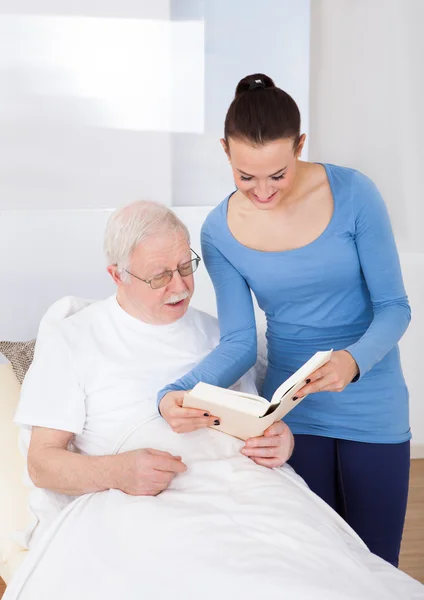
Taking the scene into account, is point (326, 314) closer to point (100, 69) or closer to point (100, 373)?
point (100, 373)

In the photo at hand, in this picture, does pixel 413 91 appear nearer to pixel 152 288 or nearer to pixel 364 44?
pixel 364 44

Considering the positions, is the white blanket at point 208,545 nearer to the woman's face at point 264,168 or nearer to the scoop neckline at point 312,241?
the scoop neckline at point 312,241

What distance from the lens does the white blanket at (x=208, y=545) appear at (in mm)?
1546

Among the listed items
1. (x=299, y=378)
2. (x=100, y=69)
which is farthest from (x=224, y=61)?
(x=299, y=378)

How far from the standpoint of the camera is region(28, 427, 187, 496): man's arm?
1.81 meters

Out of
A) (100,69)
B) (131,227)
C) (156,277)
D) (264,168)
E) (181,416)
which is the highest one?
(100,69)

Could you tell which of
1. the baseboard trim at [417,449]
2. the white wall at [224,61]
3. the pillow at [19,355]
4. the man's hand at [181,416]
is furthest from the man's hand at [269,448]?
the baseboard trim at [417,449]

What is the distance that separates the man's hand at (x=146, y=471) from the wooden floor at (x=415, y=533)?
51.3 inches

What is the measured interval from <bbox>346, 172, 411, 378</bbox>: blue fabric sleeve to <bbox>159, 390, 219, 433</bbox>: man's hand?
15.2 inches

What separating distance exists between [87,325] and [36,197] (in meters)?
1.42

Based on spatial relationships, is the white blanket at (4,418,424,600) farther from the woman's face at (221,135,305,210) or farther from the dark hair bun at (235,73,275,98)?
the dark hair bun at (235,73,275,98)

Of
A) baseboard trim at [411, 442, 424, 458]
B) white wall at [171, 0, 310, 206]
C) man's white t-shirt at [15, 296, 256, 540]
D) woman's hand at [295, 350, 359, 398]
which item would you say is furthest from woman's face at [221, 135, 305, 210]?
baseboard trim at [411, 442, 424, 458]

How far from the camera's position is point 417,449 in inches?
160

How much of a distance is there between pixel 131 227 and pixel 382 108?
2.17 meters
